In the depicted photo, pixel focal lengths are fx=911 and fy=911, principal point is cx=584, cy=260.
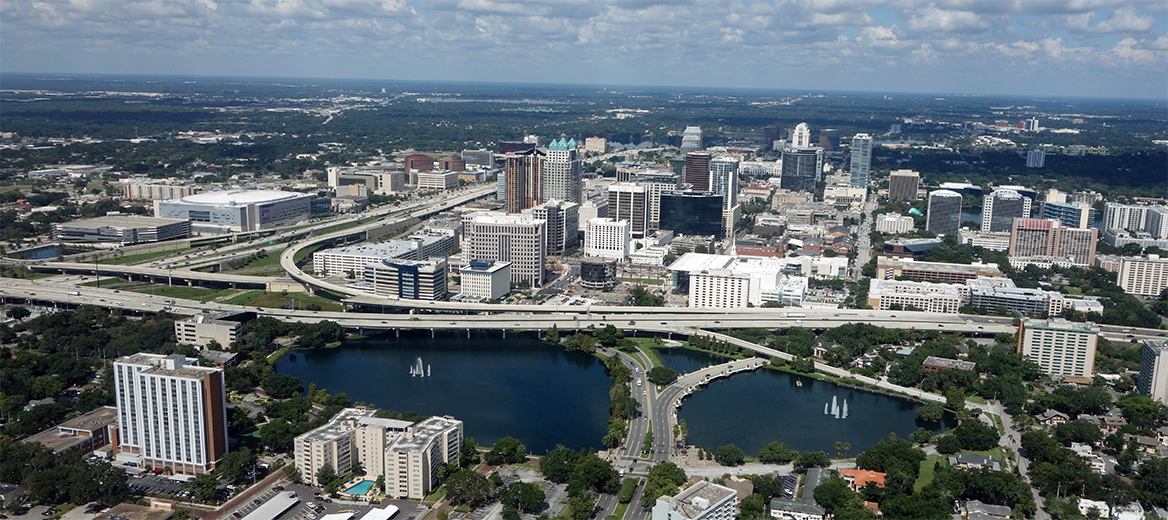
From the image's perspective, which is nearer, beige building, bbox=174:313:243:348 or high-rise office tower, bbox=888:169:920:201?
beige building, bbox=174:313:243:348

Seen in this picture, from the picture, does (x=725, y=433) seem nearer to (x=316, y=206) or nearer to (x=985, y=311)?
(x=985, y=311)

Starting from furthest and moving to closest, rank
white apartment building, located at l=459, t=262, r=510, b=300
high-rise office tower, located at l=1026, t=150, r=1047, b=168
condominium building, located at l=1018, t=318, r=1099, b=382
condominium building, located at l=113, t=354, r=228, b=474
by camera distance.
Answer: high-rise office tower, located at l=1026, t=150, r=1047, b=168 < white apartment building, located at l=459, t=262, r=510, b=300 < condominium building, located at l=1018, t=318, r=1099, b=382 < condominium building, located at l=113, t=354, r=228, b=474

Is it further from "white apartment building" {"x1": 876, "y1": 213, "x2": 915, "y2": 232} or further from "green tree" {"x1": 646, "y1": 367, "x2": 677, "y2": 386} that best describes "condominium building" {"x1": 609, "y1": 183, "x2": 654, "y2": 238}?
"green tree" {"x1": 646, "y1": 367, "x2": 677, "y2": 386}

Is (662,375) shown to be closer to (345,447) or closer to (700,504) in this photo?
(700,504)

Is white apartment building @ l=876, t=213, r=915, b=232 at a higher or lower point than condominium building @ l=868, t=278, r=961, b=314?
higher

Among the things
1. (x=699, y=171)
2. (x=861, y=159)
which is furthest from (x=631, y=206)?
(x=861, y=159)

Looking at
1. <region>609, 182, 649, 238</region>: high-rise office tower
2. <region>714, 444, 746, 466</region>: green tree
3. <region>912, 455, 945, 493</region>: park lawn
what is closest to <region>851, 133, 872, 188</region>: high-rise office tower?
<region>609, 182, 649, 238</region>: high-rise office tower

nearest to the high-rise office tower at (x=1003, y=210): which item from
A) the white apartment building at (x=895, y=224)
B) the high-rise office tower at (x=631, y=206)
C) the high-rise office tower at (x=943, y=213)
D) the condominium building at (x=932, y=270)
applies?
the high-rise office tower at (x=943, y=213)

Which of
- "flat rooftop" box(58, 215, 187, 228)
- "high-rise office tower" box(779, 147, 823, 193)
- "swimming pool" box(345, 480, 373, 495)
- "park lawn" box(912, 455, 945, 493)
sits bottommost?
"swimming pool" box(345, 480, 373, 495)
